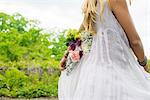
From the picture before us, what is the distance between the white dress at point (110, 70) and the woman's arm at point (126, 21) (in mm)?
28

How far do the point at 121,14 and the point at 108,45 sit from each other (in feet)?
0.41

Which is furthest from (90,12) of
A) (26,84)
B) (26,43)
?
(26,43)

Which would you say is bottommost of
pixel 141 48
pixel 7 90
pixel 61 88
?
pixel 7 90

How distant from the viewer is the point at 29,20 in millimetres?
13531

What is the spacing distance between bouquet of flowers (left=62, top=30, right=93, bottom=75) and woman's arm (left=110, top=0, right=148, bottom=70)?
0.46 ft

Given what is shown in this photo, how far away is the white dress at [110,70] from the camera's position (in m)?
1.71

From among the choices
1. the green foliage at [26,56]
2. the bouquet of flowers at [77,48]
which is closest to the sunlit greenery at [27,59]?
the green foliage at [26,56]

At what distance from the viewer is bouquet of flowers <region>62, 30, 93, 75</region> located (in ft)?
5.91

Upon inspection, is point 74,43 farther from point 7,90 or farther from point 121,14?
point 7,90

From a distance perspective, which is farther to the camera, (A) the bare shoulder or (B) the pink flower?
(B) the pink flower

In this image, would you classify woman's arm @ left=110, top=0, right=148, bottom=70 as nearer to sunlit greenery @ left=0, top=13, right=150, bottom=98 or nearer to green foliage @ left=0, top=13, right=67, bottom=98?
sunlit greenery @ left=0, top=13, right=150, bottom=98

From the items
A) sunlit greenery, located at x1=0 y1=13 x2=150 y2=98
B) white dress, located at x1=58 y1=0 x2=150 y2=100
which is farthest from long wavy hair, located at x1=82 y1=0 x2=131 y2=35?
sunlit greenery, located at x1=0 y1=13 x2=150 y2=98

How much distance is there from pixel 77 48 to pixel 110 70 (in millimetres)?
194

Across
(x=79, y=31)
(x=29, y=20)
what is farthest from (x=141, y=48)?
(x=29, y=20)
